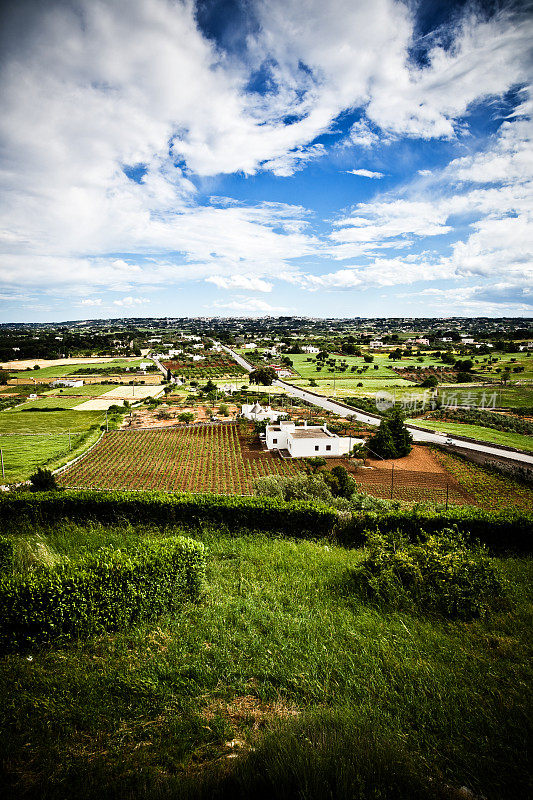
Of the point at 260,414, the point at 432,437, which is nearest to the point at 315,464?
the point at 260,414

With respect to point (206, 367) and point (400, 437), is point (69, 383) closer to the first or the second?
point (206, 367)

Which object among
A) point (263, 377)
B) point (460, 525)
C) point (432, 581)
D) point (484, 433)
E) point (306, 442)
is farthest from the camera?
point (263, 377)

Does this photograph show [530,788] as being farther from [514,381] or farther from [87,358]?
[87,358]

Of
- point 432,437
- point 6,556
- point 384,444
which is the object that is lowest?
point 432,437

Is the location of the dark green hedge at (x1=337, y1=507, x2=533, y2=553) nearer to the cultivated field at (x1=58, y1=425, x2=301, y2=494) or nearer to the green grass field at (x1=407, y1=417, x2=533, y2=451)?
the cultivated field at (x1=58, y1=425, x2=301, y2=494)

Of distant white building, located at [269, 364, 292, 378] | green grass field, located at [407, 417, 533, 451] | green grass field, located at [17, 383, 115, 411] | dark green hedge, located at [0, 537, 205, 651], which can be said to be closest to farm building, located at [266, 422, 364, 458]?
green grass field, located at [407, 417, 533, 451]

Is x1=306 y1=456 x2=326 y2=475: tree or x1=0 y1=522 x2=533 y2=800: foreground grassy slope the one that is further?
x1=306 y1=456 x2=326 y2=475: tree
